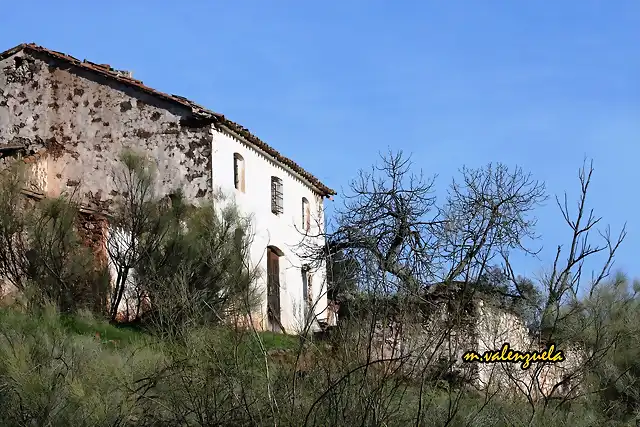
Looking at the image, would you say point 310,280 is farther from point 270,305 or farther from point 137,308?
point 137,308

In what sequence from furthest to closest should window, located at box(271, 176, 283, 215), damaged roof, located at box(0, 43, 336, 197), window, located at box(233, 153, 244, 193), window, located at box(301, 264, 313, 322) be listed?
window, located at box(301, 264, 313, 322)
window, located at box(271, 176, 283, 215)
window, located at box(233, 153, 244, 193)
damaged roof, located at box(0, 43, 336, 197)

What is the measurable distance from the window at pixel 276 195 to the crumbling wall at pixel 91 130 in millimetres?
3778

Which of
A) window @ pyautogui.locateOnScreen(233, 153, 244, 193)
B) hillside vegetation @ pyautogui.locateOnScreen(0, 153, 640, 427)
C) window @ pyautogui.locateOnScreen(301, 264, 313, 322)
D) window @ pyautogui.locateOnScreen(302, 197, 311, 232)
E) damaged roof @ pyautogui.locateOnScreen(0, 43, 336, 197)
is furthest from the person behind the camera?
window @ pyautogui.locateOnScreen(302, 197, 311, 232)

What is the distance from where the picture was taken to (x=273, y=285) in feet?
80.8

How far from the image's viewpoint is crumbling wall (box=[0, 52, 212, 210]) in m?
22.6

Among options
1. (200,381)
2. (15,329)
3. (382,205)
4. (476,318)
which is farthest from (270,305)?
(200,381)

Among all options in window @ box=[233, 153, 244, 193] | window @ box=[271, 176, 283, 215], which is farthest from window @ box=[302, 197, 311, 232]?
window @ box=[233, 153, 244, 193]

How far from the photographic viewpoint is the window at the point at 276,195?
2594cm

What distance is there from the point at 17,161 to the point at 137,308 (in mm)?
4865

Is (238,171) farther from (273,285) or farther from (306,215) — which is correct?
(306,215)

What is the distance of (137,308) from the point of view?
747 inches

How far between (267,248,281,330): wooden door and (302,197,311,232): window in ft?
8.24
